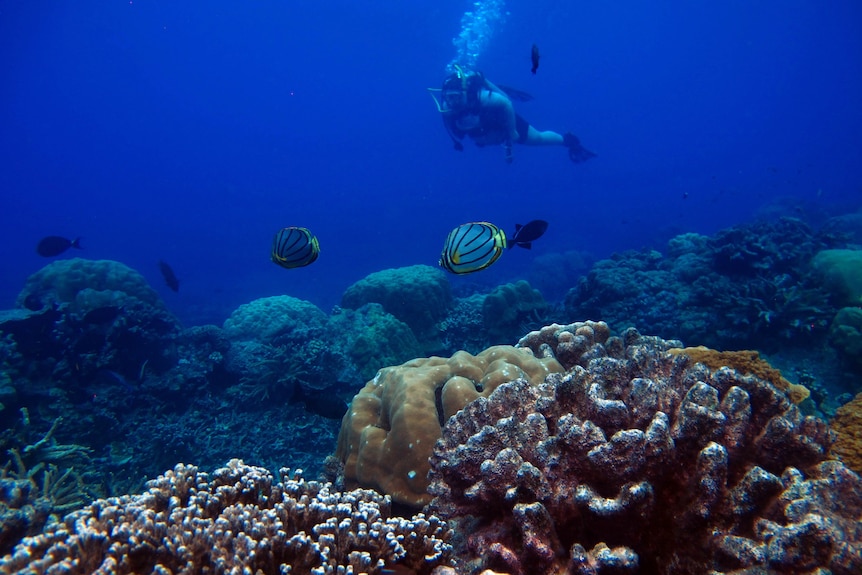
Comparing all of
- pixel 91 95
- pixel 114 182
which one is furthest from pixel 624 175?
pixel 114 182

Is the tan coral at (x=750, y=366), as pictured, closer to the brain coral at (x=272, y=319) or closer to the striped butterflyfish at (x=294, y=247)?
the striped butterflyfish at (x=294, y=247)

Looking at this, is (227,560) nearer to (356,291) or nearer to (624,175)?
(356,291)

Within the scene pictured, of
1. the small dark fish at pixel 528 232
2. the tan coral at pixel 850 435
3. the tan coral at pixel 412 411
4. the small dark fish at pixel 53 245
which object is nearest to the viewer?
the tan coral at pixel 850 435

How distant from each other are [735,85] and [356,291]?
161238mm


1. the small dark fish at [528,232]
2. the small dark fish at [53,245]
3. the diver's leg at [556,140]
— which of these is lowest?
the small dark fish at [528,232]

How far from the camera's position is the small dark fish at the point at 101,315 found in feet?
30.3

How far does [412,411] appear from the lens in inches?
155

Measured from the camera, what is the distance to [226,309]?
30266mm

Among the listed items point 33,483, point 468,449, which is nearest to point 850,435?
point 468,449

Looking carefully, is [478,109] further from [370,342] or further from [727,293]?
[370,342]

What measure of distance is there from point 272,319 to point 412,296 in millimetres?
4216

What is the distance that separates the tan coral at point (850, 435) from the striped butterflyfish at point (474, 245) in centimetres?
279

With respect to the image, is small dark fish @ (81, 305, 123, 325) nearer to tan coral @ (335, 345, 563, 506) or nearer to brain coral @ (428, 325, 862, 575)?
tan coral @ (335, 345, 563, 506)

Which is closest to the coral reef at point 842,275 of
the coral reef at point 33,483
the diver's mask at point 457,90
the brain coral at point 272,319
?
the brain coral at point 272,319
